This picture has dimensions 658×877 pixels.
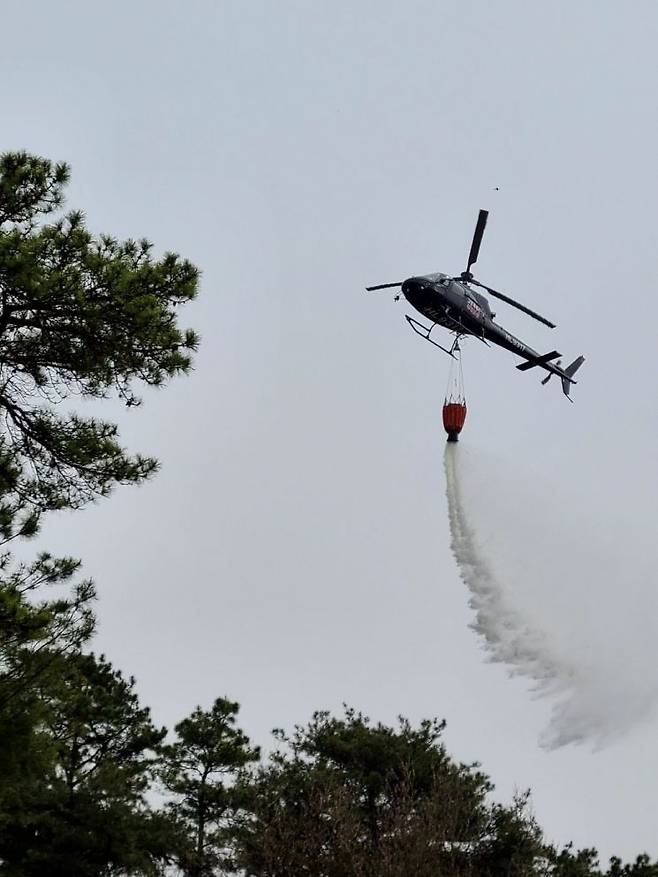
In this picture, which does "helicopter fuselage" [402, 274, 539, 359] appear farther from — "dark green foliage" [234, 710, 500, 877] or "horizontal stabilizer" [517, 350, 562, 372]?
"dark green foliage" [234, 710, 500, 877]

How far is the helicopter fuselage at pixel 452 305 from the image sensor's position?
145 feet

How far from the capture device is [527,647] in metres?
51.9

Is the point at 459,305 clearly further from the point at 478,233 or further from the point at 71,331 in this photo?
the point at 71,331

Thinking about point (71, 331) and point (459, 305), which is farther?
point (459, 305)

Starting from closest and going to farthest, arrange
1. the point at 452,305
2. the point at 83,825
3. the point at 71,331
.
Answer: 1. the point at 71,331
2. the point at 83,825
3. the point at 452,305

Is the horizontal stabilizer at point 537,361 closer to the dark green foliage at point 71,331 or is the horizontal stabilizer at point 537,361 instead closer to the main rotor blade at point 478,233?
the main rotor blade at point 478,233

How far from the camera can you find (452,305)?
44812 mm

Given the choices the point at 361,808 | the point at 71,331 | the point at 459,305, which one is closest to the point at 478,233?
the point at 459,305

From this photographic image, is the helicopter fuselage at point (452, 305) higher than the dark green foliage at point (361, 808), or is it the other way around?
the helicopter fuselage at point (452, 305)

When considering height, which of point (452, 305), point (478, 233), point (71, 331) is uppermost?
point (478, 233)

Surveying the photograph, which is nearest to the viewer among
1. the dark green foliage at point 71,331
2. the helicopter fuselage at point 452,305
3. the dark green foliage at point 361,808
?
the dark green foliage at point 71,331

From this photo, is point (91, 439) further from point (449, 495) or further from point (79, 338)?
point (449, 495)

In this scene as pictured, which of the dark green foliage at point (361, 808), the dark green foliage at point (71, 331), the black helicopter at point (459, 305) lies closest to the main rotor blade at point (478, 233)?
the black helicopter at point (459, 305)

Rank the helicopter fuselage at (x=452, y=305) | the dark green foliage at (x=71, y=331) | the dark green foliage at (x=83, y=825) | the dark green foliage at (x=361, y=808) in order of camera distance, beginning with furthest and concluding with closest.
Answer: the helicopter fuselage at (x=452, y=305) < the dark green foliage at (x=83, y=825) < the dark green foliage at (x=361, y=808) < the dark green foliage at (x=71, y=331)
